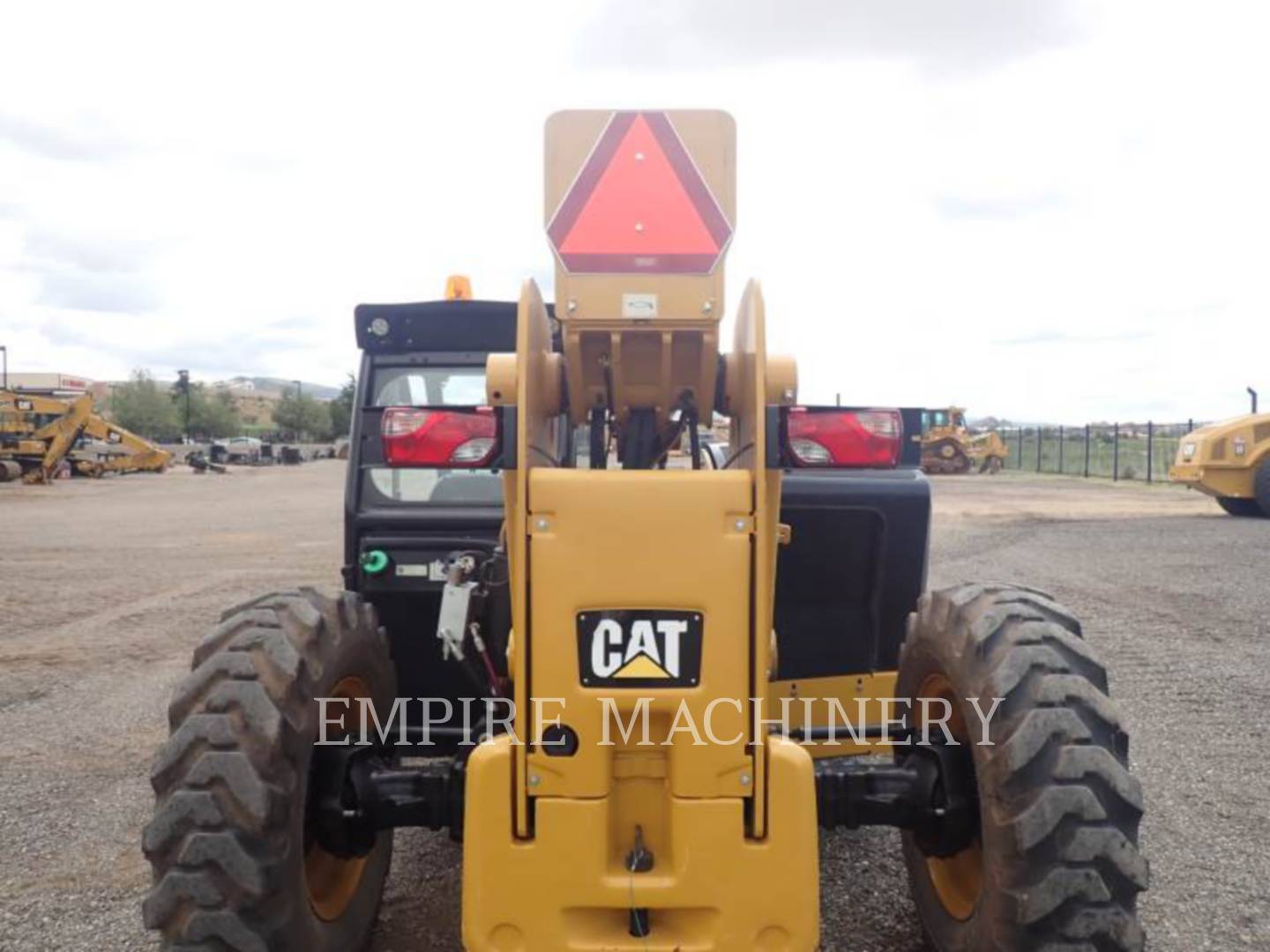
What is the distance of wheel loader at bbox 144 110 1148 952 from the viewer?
2488 mm

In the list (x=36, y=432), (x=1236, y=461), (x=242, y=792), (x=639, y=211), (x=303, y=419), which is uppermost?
(x=303, y=419)

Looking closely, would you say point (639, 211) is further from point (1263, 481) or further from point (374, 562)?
point (1263, 481)

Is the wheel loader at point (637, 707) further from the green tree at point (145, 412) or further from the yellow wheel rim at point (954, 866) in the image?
the green tree at point (145, 412)

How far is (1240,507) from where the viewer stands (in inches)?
769

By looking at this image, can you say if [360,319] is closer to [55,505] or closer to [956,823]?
[956,823]

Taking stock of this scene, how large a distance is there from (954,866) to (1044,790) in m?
0.82

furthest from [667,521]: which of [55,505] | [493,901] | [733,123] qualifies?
[55,505]

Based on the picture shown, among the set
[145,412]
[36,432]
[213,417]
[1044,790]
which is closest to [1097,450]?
[36,432]

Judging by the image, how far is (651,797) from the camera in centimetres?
256

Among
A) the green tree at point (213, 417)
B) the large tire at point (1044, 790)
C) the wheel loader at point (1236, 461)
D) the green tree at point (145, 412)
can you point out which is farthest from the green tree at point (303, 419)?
the large tire at point (1044, 790)

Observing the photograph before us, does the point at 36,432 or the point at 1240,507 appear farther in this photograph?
the point at 36,432

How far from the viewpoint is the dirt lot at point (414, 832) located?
384 centimetres

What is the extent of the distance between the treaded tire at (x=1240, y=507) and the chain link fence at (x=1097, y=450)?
12470mm

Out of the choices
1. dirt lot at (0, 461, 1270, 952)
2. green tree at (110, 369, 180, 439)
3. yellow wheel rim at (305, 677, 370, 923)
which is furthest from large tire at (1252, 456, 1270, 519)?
green tree at (110, 369, 180, 439)
